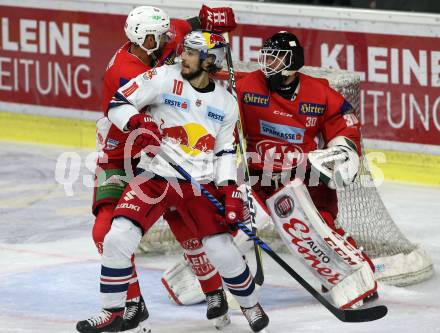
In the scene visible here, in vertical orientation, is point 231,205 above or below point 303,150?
below

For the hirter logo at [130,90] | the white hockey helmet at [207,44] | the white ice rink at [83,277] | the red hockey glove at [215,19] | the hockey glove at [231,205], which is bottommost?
the white ice rink at [83,277]

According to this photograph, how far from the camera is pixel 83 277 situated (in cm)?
707

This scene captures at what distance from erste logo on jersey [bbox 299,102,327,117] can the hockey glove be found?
1.99ft

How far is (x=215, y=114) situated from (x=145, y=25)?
0.61 metres

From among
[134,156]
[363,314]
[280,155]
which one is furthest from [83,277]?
[363,314]

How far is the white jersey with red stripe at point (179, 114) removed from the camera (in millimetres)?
5812

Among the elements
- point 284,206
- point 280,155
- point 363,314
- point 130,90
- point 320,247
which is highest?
point 130,90

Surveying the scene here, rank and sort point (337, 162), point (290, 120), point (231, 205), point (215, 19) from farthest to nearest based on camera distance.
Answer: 1. point (215, 19)
2. point (290, 120)
3. point (337, 162)
4. point (231, 205)

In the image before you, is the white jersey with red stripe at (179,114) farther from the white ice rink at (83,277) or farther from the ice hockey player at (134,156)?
the white ice rink at (83,277)

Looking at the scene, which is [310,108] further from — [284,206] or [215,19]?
[215,19]

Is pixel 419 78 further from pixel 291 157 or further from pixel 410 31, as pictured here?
pixel 291 157

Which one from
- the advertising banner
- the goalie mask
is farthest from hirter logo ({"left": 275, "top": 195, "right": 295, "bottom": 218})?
the advertising banner

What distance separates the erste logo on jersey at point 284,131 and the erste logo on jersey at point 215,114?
51 cm

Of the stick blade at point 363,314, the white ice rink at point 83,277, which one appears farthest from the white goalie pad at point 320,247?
the stick blade at point 363,314
